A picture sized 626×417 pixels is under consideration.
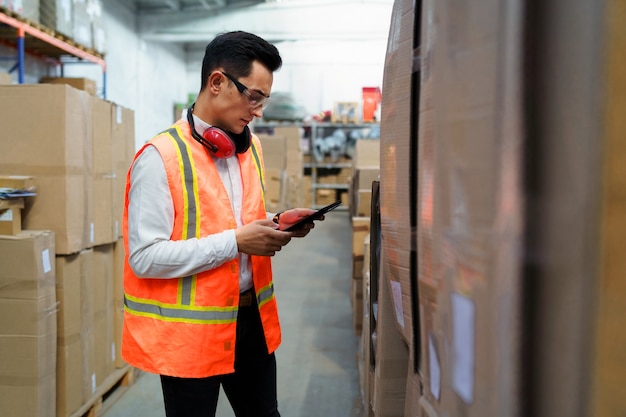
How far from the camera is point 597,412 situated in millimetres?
416

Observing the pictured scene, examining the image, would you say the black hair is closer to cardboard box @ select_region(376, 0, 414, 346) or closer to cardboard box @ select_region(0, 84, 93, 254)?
cardboard box @ select_region(376, 0, 414, 346)

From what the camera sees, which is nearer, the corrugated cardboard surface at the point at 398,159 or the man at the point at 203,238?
the corrugated cardboard surface at the point at 398,159

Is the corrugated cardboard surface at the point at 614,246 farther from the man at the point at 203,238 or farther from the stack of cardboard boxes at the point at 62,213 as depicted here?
the stack of cardboard boxes at the point at 62,213

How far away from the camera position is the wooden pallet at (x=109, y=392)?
2.65m

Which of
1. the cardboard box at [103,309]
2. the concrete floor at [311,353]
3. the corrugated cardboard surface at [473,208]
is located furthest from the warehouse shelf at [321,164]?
the corrugated cardboard surface at [473,208]

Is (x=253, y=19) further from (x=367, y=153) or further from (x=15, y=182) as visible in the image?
(x=15, y=182)

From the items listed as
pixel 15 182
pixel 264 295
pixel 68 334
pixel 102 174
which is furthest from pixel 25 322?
pixel 264 295

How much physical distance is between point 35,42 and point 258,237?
5496 mm

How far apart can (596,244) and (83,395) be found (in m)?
2.67

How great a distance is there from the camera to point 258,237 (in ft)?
4.43

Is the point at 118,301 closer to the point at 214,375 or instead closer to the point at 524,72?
the point at 214,375

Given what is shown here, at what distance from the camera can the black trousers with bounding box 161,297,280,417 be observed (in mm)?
1368

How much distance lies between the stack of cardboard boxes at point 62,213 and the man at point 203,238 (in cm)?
110

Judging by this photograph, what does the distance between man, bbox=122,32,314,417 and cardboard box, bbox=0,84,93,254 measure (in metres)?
1.14
